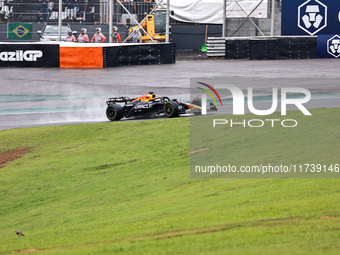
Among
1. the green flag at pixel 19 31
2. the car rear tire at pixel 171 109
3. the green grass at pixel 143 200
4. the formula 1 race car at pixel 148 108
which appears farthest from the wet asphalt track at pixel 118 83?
the green flag at pixel 19 31

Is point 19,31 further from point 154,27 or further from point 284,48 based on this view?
point 284,48

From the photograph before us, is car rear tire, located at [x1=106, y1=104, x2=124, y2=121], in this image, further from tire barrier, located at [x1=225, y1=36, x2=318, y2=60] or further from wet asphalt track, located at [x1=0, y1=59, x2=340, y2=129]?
tire barrier, located at [x1=225, y1=36, x2=318, y2=60]

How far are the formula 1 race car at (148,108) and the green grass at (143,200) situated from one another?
45 centimetres

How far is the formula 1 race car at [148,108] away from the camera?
810 inches

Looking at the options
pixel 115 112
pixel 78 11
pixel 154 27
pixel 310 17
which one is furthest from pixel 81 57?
pixel 310 17

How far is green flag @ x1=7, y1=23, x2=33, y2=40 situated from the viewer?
35656mm

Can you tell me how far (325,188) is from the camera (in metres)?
10.6

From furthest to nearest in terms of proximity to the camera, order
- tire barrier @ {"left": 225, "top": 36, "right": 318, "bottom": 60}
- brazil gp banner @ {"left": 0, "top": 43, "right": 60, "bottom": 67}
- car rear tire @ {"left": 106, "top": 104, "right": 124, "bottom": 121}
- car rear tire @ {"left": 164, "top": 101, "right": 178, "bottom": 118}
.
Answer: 1. tire barrier @ {"left": 225, "top": 36, "right": 318, "bottom": 60}
2. brazil gp banner @ {"left": 0, "top": 43, "right": 60, "bottom": 67}
3. car rear tire @ {"left": 106, "top": 104, "right": 124, "bottom": 121}
4. car rear tire @ {"left": 164, "top": 101, "right": 178, "bottom": 118}

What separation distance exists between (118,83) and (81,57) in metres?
5.38

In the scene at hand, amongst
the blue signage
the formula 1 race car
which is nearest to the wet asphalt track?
the blue signage

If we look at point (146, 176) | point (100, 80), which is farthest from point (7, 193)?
point (100, 80)

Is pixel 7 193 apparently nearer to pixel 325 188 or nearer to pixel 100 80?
pixel 325 188

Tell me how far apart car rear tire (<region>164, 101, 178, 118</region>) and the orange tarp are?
44.2ft

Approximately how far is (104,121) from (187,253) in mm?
15214
